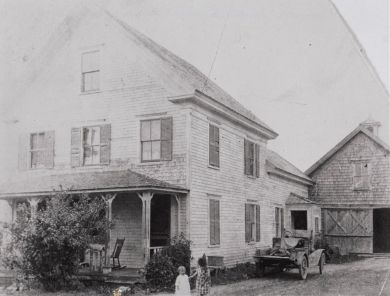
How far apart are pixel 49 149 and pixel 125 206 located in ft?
13.4

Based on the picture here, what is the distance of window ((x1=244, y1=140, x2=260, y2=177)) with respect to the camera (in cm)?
2195

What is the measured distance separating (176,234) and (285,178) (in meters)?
12.0

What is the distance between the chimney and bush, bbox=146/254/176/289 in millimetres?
20122

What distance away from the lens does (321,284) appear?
53.6 feet

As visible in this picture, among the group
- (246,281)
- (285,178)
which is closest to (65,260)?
(246,281)

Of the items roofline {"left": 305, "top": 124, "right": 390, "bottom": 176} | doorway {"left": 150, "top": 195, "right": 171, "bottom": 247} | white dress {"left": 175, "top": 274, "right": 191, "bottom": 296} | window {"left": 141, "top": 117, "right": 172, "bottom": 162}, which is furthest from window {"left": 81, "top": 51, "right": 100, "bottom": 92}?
roofline {"left": 305, "top": 124, "right": 390, "bottom": 176}

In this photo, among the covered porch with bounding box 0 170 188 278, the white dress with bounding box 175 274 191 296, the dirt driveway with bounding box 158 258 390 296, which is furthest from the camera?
the covered porch with bounding box 0 170 188 278

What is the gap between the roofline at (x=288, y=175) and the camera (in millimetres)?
24969

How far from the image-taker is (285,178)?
2723 cm

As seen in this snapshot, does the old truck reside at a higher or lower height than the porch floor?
higher

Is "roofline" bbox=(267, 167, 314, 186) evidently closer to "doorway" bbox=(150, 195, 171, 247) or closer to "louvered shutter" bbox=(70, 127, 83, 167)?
"doorway" bbox=(150, 195, 171, 247)

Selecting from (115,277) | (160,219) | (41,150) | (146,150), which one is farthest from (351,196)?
(115,277)

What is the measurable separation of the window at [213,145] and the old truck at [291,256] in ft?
11.8

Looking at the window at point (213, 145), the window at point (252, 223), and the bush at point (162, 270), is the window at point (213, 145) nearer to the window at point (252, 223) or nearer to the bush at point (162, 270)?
the window at point (252, 223)
